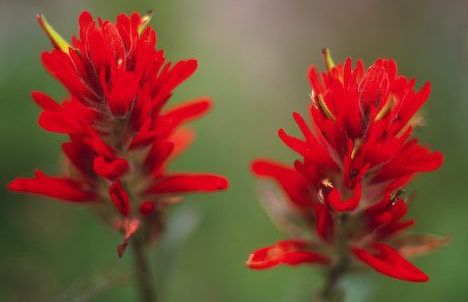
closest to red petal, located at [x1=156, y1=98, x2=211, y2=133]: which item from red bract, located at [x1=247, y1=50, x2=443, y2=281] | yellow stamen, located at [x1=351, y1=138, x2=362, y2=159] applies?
red bract, located at [x1=247, y1=50, x2=443, y2=281]

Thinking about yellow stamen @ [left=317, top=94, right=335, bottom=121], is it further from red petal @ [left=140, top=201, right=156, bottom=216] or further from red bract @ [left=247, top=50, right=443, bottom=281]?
red petal @ [left=140, top=201, right=156, bottom=216]

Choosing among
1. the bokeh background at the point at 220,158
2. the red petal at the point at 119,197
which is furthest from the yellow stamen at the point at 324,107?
the bokeh background at the point at 220,158

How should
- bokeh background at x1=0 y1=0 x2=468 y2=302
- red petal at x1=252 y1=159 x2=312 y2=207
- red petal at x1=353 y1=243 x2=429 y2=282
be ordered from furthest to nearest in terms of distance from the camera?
bokeh background at x1=0 y1=0 x2=468 y2=302 → red petal at x1=252 y1=159 x2=312 y2=207 → red petal at x1=353 y1=243 x2=429 y2=282

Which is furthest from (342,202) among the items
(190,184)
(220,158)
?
(220,158)

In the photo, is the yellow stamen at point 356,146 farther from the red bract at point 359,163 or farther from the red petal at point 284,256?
the red petal at point 284,256

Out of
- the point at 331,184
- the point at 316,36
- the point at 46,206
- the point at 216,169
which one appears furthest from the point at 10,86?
the point at 316,36

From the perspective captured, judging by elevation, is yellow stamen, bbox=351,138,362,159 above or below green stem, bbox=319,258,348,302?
above

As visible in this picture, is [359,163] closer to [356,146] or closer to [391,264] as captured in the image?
[356,146]
